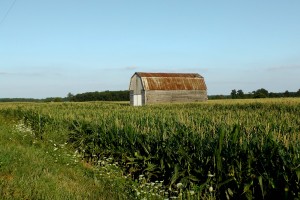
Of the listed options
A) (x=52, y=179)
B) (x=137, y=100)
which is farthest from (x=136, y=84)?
(x=52, y=179)

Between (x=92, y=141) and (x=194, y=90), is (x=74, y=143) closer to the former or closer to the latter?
(x=92, y=141)

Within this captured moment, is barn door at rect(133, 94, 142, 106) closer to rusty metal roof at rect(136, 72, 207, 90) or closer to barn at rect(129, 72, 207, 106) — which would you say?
barn at rect(129, 72, 207, 106)

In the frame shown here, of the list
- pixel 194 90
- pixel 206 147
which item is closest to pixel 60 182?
pixel 206 147

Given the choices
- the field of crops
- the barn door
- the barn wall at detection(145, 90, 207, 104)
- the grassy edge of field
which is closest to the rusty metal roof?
the barn wall at detection(145, 90, 207, 104)

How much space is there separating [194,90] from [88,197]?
140 ft

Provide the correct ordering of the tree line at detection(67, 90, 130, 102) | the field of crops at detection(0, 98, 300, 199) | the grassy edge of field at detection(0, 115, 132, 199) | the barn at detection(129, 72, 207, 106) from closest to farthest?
the field of crops at detection(0, 98, 300, 199) → the grassy edge of field at detection(0, 115, 132, 199) → the barn at detection(129, 72, 207, 106) → the tree line at detection(67, 90, 130, 102)

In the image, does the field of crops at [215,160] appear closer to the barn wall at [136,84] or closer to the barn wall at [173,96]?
the barn wall at [173,96]

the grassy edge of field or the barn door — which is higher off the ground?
the barn door

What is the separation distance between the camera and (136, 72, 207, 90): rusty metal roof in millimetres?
44031

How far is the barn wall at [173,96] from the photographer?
43372 millimetres

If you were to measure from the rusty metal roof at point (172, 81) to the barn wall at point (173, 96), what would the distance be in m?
0.52

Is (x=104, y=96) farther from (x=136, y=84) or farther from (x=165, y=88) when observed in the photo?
(x=165, y=88)

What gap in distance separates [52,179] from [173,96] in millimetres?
38945

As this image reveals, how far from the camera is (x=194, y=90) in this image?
47.6 m
